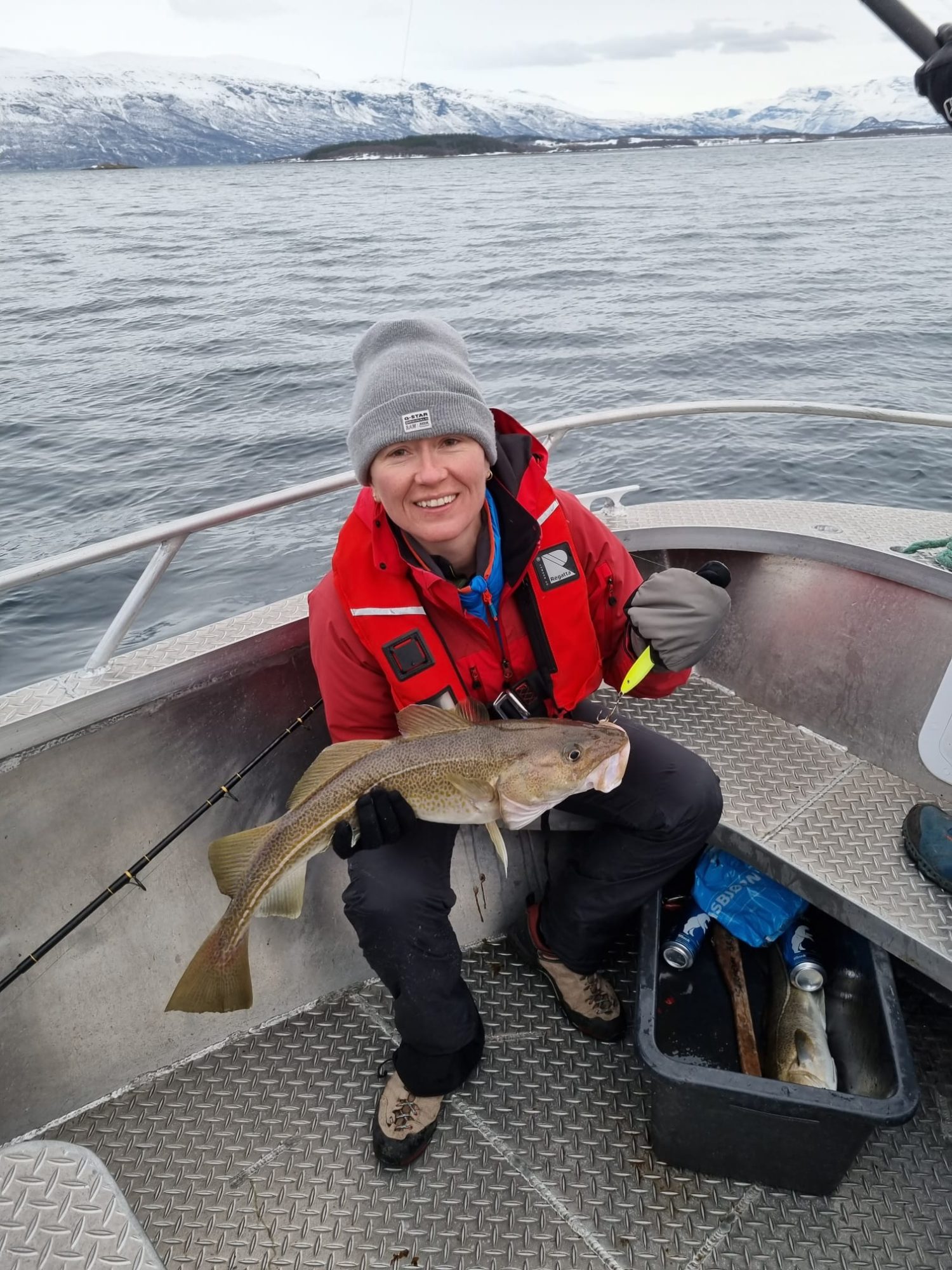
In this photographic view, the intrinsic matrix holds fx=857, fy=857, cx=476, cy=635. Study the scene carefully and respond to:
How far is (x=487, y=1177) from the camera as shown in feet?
9.10

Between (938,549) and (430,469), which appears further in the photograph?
(938,549)

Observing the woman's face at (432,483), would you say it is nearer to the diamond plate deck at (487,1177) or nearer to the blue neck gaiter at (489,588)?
the blue neck gaiter at (489,588)

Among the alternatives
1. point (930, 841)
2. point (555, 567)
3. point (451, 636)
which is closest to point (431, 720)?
point (451, 636)

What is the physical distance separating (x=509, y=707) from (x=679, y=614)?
0.63 m

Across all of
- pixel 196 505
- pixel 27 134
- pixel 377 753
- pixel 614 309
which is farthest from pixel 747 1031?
pixel 27 134

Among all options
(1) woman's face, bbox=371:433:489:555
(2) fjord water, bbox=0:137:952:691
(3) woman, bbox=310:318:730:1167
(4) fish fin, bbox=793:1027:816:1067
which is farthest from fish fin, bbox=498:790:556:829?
(2) fjord water, bbox=0:137:952:691

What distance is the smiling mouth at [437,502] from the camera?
266cm

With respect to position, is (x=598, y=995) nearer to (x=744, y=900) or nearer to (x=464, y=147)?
(x=744, y=900)

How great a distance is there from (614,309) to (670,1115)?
21.9m

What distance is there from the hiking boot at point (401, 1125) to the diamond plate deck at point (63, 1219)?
4.10 ft

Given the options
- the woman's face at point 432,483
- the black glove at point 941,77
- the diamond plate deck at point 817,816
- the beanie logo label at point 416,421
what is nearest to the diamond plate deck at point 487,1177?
the diamond plate deck at point 817,816

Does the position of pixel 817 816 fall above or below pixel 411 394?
below

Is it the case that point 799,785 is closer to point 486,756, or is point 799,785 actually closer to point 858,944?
point 858,944

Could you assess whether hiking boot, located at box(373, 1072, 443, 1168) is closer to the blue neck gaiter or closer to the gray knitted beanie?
the blue neck gaiter
